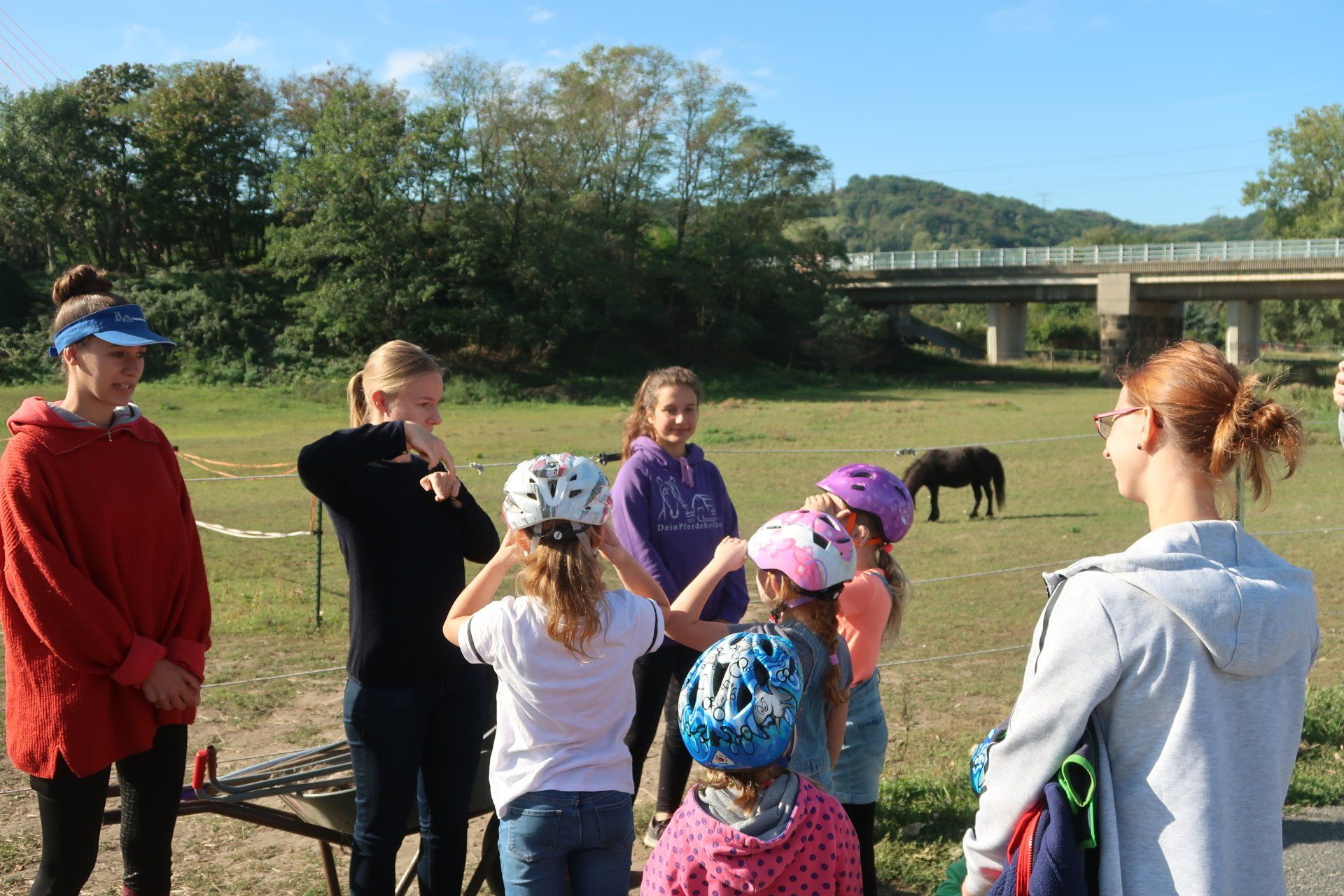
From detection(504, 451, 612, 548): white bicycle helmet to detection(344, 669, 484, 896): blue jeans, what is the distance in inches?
26.9

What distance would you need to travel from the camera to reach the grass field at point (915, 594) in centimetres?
384

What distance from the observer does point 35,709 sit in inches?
104

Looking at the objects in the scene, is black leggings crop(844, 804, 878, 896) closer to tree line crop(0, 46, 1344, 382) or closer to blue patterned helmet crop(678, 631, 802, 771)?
blue patterned helmet crop(678, 631, 802, 771)

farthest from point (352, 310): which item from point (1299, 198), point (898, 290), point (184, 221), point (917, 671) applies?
point (1299, 198)

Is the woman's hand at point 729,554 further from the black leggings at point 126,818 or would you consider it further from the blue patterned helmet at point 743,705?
the black leggings at point 126,818

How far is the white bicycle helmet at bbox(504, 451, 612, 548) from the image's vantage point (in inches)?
96.3

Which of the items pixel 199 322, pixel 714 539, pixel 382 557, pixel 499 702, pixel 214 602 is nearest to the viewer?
pixel 499 702

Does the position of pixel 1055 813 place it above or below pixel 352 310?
below

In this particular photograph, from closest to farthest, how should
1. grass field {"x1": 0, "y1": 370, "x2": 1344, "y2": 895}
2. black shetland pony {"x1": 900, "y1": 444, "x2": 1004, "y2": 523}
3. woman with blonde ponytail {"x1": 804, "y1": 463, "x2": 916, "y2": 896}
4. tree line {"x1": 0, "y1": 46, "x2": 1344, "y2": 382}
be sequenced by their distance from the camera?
woman with blonde ponytail {"x1": 804, "y1": 463, "x2": 916, "y2": 896}
grass field {"x1": 0, "y1": 370, "x2": 1344, "y2": 895}
black shetland pony {"x1": 900, "y1": 444, "x2": 1004, "y2": 523}
tree line {"x1": 0, "y1": 46, "x2": 1344, "y2": 382}

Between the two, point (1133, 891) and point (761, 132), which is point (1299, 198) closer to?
point (761, 132)

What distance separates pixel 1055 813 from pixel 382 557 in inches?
73.3

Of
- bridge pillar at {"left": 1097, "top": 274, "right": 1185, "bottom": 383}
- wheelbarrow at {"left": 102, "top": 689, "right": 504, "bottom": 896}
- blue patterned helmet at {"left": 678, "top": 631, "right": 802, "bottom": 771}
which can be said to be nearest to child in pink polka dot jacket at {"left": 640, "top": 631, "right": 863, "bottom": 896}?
blue patterned helmet at {"left": 678, "top": 631, "right": 802, "bottom": 771}

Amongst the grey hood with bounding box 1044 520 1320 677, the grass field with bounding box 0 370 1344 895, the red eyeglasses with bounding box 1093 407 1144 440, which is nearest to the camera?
the grey hood with bounding box 1044 520 1320 677

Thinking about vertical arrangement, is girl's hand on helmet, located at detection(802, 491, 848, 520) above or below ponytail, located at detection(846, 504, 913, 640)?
above
